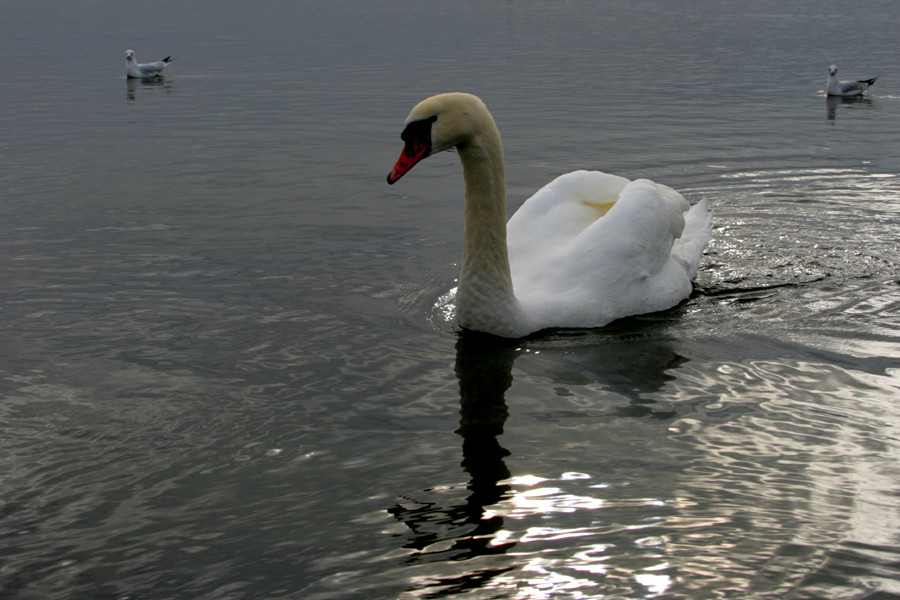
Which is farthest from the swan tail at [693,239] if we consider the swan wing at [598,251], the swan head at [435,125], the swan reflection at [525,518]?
the swan head at [435,125]

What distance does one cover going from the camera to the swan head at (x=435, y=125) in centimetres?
644

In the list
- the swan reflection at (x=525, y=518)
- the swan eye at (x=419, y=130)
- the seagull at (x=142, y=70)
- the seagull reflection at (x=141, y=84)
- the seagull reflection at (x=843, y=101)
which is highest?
the seagull at (x=142, y=70)

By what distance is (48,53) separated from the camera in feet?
90.7

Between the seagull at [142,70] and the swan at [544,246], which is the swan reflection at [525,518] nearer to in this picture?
the swan at [544,246]

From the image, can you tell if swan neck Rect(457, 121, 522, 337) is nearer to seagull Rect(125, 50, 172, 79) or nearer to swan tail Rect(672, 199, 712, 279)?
swan tail Rect(672, 199, 712, 279)

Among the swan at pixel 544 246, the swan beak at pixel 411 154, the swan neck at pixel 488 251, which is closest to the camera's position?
the swan beak at pixel 411 154

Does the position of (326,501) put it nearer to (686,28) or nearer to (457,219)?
(457,219)

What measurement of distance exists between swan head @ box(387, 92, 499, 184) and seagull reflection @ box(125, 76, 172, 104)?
1566 cm

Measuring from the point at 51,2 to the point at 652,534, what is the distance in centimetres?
5517

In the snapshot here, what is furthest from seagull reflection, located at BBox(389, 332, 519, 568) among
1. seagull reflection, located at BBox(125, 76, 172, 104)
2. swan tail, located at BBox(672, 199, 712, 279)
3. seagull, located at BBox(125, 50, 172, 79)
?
seagull, located at BBox(125, 50, 172, 79)

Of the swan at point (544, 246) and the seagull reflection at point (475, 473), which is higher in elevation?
the swan at point (544, 246)

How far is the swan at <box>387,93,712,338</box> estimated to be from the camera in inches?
260

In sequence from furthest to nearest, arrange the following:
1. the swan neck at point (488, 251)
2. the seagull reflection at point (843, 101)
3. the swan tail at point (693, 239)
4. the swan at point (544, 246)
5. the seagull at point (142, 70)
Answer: the seagull at point (142, 70) < the seagull reflection at point (843, 101) < the swan tail at point (693, 239) < the swan neck at point (488, 251) < the swan at point (544, 246)

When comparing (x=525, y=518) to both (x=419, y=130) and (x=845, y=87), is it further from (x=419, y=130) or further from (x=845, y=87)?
(x=845, y=87)
